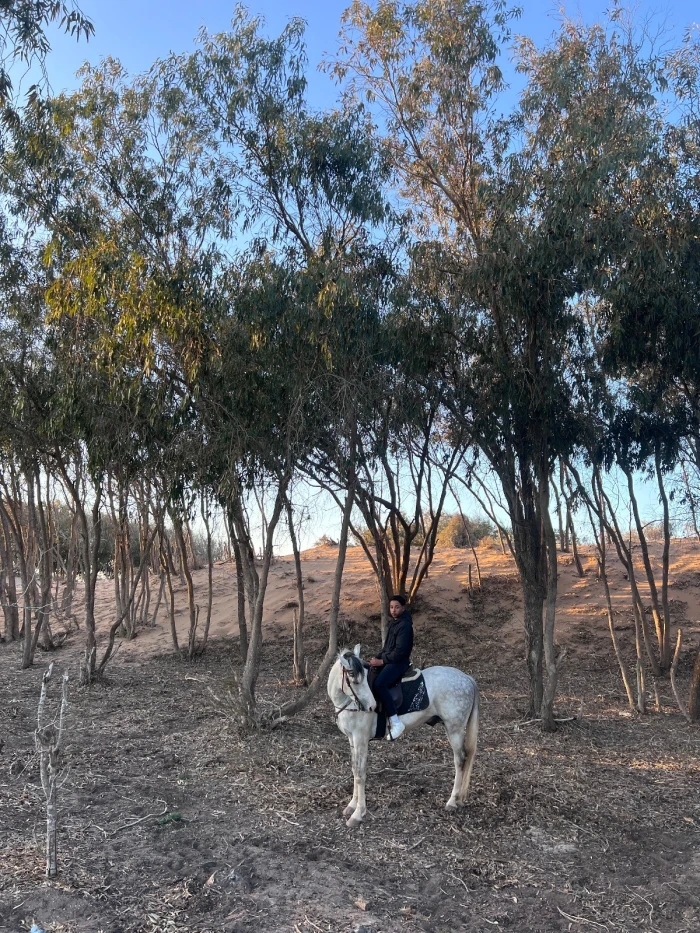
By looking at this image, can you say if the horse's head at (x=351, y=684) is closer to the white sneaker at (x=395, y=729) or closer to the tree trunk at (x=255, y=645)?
the white sneaker at (x=395, y=729)

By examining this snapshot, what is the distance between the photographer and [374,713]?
233 inches

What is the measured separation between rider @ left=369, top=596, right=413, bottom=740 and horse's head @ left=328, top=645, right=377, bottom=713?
0.12m

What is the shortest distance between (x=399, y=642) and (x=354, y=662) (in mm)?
581

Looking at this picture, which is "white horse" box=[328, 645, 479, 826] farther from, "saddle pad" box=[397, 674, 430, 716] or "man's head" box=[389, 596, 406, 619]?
"man's head" box=[389, 596, 406, 619]

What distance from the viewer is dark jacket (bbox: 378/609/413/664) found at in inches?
237

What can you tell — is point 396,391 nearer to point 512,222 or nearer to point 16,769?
point 512,222

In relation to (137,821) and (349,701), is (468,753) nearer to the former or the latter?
(349,701)

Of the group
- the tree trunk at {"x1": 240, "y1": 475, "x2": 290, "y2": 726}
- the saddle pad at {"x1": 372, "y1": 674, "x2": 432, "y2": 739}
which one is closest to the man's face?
the saddle pad at {"x1": 372, "y1": 674, "x2": 432, "y2": 739}

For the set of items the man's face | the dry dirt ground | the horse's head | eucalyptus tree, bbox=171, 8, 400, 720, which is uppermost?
eucalyptus tree, bbox=171, 8, 400, 720

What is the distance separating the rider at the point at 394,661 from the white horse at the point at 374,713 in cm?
11

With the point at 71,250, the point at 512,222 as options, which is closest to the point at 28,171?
the point at 71,250

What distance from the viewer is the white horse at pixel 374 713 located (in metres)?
5.76

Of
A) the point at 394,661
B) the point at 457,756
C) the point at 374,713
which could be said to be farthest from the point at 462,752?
the point at 394,661

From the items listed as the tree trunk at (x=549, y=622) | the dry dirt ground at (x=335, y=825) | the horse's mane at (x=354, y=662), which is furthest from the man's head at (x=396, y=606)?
the tree trunk at (x=549, y=622)
